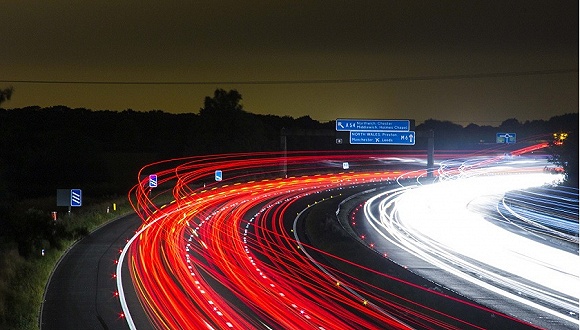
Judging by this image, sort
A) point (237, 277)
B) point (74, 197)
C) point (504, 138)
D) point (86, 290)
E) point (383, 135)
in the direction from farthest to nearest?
point (504, 138) < point (383, 135) < point (74, 197) < point (237, 277) < point (86, 290)

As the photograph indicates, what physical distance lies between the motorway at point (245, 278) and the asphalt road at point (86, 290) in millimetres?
40

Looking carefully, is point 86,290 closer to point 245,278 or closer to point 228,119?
point 245,278

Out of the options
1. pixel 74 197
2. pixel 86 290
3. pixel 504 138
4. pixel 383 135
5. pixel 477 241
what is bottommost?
pixel 477 241

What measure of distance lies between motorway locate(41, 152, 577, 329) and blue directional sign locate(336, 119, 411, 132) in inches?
494

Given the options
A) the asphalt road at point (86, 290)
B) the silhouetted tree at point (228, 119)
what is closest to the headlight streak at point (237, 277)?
the asphalt road at point (86, 290)

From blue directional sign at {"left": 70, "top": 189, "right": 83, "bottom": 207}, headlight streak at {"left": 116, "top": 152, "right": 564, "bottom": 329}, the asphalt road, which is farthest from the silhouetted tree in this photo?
the asphalt road

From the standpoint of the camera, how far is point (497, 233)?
4234 centimetres

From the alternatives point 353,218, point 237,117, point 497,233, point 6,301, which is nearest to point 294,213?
point 353,218

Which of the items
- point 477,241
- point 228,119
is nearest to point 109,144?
point 228,119

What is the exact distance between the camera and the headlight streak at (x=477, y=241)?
25.6 m

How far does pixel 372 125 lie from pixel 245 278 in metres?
41.5

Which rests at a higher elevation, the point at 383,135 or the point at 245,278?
the point at 383,135

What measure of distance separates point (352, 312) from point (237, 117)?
114 meters

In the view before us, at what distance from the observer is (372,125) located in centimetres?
6619
